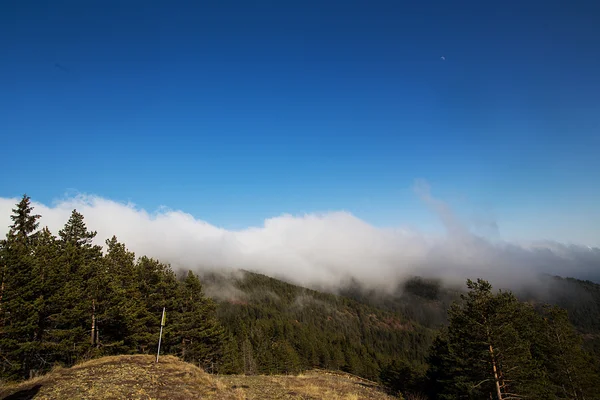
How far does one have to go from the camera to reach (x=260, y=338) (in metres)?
115

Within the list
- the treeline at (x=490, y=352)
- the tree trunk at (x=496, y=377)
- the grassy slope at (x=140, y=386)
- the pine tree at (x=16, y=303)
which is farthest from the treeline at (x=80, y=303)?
the tree trunk at (x=496, y=377)

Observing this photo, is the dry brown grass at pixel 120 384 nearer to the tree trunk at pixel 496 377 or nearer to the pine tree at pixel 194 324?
the pine tree at pixel 194 324

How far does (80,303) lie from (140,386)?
19.0 metres

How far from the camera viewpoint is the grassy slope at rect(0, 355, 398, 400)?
15617 millimetres

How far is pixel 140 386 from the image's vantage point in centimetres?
1739

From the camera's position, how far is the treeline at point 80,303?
26.7 meters

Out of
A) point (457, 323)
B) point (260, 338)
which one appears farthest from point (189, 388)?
point (260, 338)

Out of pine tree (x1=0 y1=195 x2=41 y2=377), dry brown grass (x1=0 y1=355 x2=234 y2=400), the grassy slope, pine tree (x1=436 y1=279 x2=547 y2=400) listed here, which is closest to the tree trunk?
pine tree (x1=436 y1=279 x2=547 y2=400)

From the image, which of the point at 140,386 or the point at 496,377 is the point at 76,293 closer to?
the point at 140,386

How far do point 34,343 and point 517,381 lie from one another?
A: 139 ft

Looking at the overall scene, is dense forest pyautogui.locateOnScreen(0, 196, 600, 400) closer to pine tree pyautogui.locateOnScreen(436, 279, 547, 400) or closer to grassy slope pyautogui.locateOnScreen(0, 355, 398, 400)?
pine tree pyautogui.locateOnScreen(436, 279, 547, 400)

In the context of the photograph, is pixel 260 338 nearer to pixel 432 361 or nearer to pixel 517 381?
pixel 432 361

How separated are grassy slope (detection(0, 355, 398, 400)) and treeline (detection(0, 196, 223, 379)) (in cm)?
932

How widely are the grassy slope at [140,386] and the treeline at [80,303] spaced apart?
932cm
